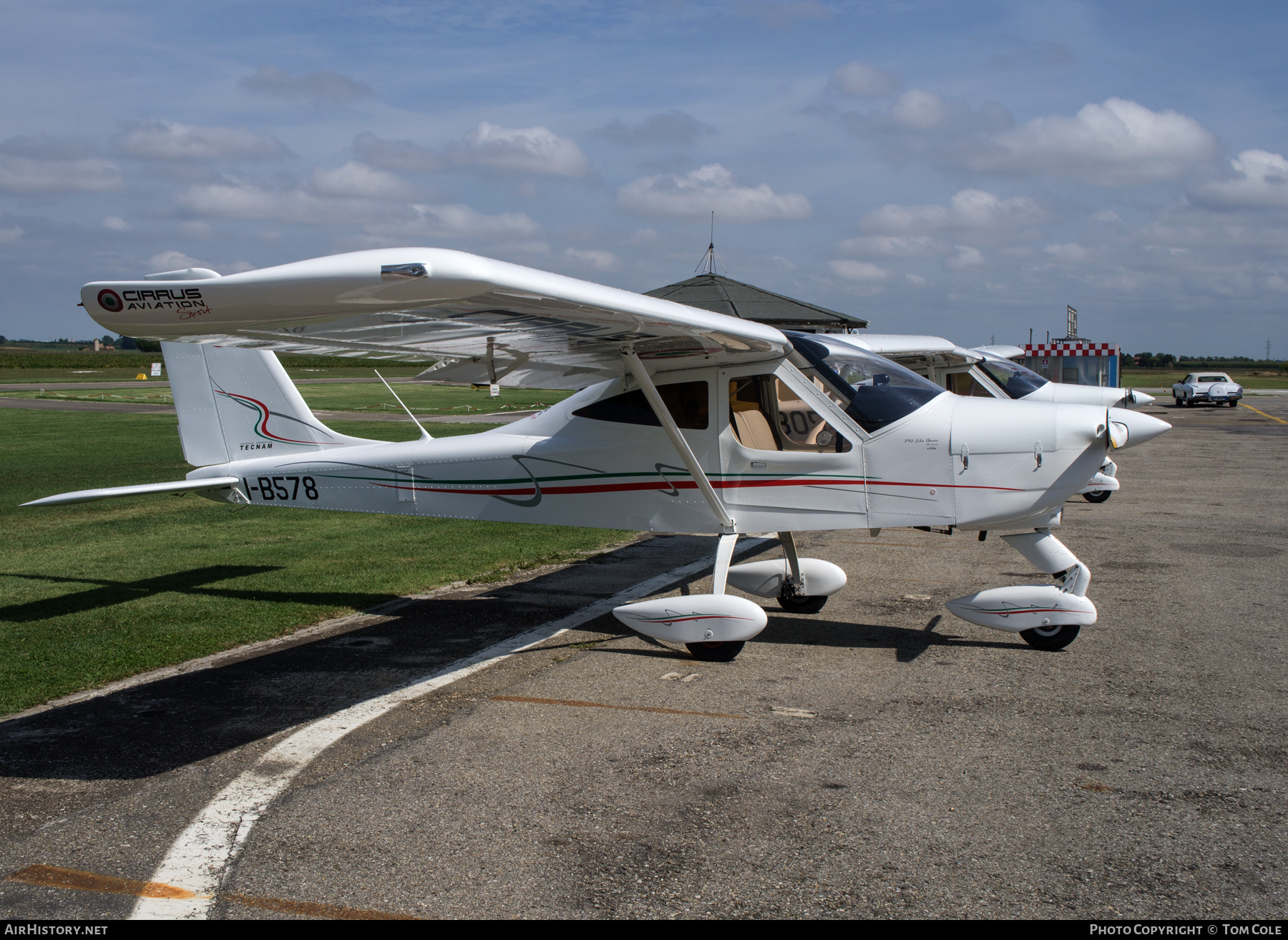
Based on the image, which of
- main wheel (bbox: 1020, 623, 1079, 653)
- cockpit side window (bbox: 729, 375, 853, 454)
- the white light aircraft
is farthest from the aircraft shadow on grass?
the white light aircraft

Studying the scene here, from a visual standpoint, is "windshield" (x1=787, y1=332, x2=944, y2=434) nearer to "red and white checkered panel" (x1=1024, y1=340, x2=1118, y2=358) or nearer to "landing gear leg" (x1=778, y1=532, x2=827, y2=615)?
"landing gear leg" (x1=778, y1=532, x2=827, y2=615)

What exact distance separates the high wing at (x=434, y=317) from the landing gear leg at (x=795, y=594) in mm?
1590

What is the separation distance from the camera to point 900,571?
Result: 352 inches

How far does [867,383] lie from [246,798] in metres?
4.62

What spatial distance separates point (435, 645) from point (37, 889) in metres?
3.34

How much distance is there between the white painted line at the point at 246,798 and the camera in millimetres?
3291

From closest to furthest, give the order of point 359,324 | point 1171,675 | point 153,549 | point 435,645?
point 359,324
point 1171,675
point 435,645
point 153,549

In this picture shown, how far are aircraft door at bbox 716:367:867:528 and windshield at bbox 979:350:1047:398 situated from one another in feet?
32.0

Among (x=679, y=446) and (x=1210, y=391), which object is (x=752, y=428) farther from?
(x=1210, y=391)

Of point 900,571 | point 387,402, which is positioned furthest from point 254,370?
point 387,402

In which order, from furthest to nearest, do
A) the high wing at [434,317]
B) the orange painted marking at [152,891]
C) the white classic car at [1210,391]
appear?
the white classic car at [1210,391], the high wing at [434,317], the orange painted marking at [152,891]

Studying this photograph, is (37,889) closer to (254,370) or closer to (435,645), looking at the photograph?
(435,645)

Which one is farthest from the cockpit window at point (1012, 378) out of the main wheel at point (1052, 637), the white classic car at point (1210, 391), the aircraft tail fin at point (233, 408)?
the white classic car at point (1210, 391)

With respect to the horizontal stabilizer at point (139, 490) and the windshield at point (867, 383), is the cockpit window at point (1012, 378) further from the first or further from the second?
the horizontal stabilizer at point (139, 490)
